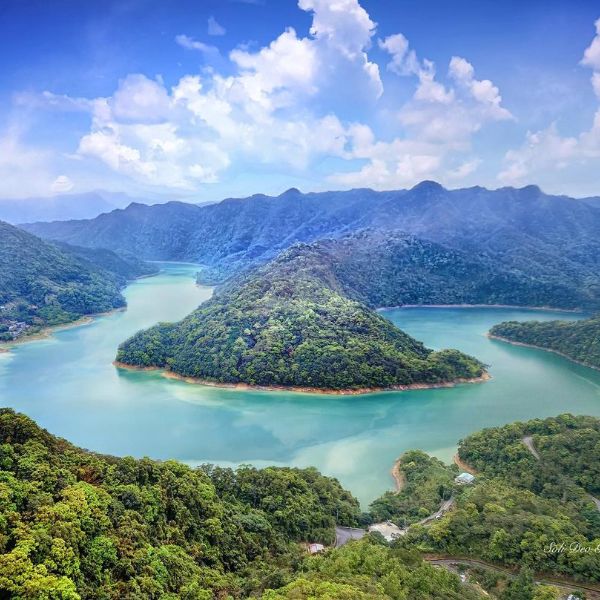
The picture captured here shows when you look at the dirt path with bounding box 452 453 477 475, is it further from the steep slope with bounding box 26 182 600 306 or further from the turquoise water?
the steep slope with bounding box 26 182 600 306

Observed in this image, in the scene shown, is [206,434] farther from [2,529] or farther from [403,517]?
[2,529]

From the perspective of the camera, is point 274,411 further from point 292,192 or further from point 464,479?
point 292,192

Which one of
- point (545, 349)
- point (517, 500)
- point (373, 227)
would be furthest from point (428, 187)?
point (517, 500)

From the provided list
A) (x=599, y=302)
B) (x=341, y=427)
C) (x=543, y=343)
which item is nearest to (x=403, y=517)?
(x=341, y=427)

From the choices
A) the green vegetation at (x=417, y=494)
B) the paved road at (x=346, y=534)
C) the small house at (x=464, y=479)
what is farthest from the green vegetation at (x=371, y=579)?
the small house at (x=464, y=479)

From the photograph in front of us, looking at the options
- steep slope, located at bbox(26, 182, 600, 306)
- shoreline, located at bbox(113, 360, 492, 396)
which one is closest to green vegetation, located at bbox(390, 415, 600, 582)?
shoreline, located at bbox(113, 360, 492, 396)
